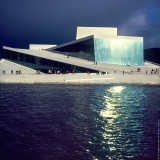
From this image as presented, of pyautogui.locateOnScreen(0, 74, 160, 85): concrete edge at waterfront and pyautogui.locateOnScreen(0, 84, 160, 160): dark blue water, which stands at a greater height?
pyautogui.locateOnScreen(0, 74, 160, 85): concrete edge at waterfront

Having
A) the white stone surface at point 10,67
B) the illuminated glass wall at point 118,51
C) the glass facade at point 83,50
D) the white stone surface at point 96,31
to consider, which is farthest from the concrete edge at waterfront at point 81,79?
the white stone surface at point 96,31

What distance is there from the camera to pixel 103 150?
6.31 m

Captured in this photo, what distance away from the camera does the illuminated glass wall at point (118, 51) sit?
39.9 meters

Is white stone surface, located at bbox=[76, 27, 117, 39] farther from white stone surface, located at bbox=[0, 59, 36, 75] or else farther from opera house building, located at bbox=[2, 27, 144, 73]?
white stone surface, located at bbox=[0, 59, 36, 75]

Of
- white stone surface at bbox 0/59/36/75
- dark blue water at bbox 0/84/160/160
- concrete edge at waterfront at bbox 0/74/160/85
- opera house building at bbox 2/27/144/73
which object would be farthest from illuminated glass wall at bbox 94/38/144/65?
dark blue water at bbox 0/84/160/160

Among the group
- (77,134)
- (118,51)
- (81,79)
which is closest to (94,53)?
(118,51)

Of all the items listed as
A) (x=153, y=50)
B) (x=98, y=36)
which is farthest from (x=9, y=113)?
(x=153, y=50)

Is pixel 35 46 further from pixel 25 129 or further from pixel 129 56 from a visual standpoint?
pixel 25 129

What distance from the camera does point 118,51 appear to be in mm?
40719

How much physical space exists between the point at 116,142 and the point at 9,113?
6.37 meters

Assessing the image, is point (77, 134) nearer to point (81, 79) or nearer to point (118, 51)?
point (81, 79)

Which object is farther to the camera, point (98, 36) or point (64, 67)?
point (98, 36)

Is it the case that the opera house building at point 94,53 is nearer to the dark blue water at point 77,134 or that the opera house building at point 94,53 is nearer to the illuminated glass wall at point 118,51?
the illuminated glass wall at point 118,51

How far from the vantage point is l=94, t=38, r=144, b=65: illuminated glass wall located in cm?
3994
